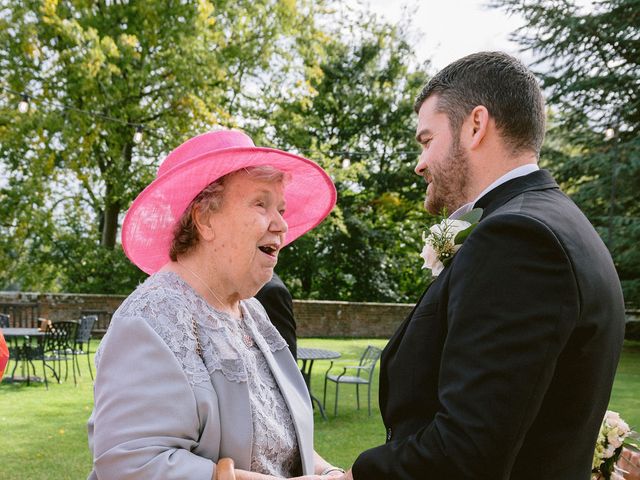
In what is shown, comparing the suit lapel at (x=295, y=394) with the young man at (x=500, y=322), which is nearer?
the young man at (x=500, y=322)

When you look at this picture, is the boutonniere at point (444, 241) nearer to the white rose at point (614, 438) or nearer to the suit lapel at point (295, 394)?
the suit lapel at point (295, 394)

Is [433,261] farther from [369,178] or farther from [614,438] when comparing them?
[369,178]

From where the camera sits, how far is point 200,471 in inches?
70.8

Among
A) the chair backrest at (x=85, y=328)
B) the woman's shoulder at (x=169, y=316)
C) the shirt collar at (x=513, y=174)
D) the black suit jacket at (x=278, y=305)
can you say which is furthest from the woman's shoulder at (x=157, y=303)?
the chair backrest at (x=85, y=328)

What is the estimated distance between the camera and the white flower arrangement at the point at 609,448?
238 centimetres

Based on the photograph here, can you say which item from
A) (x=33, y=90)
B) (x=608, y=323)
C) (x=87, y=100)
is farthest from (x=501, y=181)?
(x=33, y=90)

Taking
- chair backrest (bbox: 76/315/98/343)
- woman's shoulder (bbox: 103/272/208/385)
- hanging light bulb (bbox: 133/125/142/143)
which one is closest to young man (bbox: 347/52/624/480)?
woman's shoulder (bbox: 103/272/208/385)

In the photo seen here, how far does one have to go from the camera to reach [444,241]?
2.01 m

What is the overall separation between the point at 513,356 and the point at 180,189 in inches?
53.0

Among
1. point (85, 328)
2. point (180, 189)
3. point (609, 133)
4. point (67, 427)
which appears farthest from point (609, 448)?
point (609, 133)

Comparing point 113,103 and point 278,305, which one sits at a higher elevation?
point 113,103

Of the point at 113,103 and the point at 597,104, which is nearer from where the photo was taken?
the point at 113,103

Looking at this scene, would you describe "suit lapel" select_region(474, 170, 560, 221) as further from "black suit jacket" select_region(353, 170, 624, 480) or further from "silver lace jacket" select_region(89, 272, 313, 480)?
"silver lace jacket" select_region(89, 272, 313, 480)

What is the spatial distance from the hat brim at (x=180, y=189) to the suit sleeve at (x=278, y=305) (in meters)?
1.32
